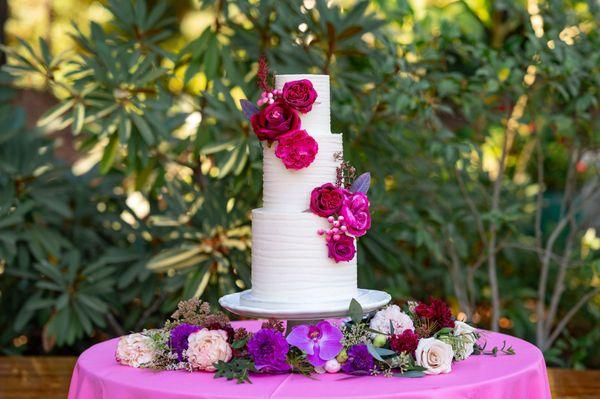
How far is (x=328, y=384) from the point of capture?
2.48m

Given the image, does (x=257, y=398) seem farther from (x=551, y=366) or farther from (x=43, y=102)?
(x=43, y=102)


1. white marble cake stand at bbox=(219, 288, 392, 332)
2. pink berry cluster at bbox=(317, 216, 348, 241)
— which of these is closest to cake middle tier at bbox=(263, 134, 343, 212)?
pink berry cluster at bbox=(317, 216, 348, 241)

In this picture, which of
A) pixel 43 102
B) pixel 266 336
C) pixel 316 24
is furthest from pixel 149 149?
pixel 43 102

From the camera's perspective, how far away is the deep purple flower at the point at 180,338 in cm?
270

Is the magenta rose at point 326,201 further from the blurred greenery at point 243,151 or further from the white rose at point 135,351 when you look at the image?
the blurred greenery at point 243,151

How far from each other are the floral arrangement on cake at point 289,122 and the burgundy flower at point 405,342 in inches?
21.9

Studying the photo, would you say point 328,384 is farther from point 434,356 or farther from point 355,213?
point 355,213

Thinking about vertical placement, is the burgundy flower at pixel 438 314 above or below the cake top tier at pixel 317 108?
below

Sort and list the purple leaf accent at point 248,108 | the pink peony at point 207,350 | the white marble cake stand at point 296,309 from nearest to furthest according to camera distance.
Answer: the pink peony at point 207,350, the white marble cake stand at point 296,309, the purple leaf accent at point 248,108

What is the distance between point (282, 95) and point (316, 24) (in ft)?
7.59

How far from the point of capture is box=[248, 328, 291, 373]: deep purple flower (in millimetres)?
2543

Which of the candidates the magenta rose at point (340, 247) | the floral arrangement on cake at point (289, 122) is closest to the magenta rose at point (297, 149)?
the floral arrangement on cake at point (289, 122)

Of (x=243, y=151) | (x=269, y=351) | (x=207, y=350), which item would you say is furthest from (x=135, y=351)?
(x=243, y=151)

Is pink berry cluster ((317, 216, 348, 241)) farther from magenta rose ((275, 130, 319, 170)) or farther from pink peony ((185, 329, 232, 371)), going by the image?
pink peony ((185, 329, 232, 371))
